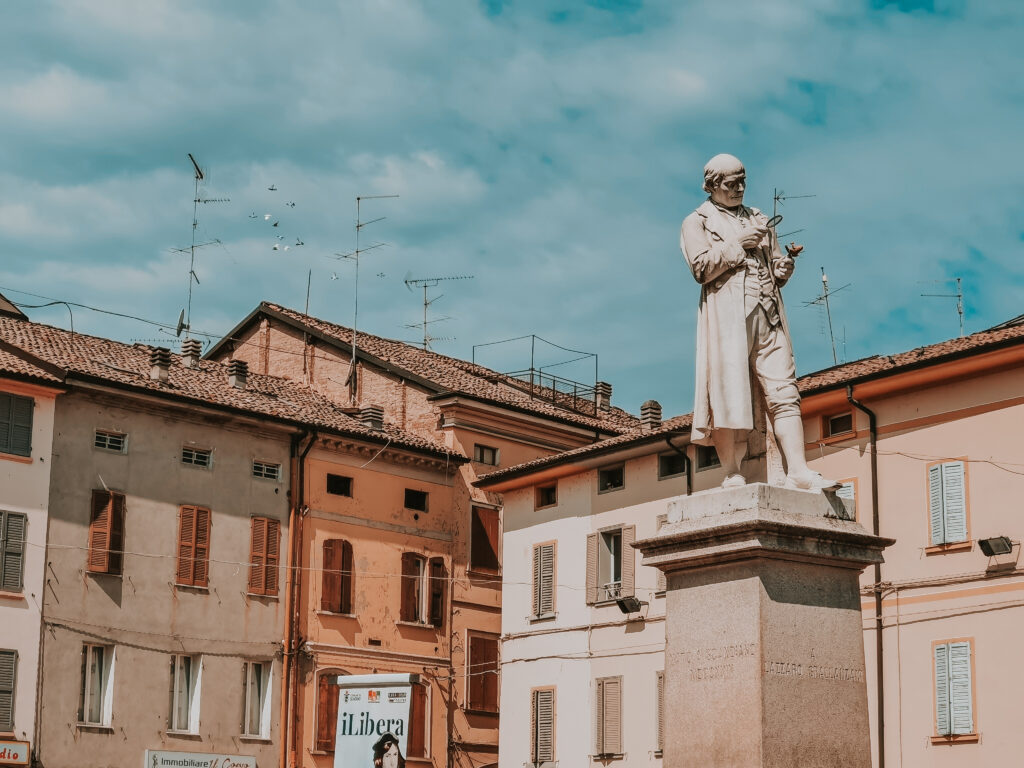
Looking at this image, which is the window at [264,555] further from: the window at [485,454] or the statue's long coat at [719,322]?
the statue's long coat at [719,322]

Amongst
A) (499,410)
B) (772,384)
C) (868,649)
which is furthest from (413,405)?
(772,384)

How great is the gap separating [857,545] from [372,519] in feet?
100

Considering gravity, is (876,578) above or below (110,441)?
below

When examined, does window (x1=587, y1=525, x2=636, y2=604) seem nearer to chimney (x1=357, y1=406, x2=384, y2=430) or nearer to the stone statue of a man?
chimney (x1=357, y1=406, x2=384, y2=430)

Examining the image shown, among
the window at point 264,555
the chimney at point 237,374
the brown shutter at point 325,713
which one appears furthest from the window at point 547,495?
the chimney at point 237,374

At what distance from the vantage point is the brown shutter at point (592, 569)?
3822cm

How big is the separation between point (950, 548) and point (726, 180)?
19.0 metres

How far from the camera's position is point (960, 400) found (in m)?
30.6

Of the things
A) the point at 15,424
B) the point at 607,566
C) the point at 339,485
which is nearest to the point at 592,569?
the point at 607,566

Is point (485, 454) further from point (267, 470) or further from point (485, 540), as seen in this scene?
point (267, 470)

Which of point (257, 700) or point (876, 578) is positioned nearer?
point (876, 578)

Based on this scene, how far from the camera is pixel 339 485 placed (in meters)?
41.6

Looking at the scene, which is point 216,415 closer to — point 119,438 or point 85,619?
point 119,438

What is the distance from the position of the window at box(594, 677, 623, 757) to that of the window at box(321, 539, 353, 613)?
700 centimetres
